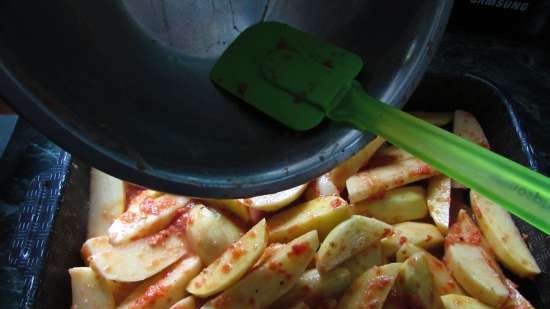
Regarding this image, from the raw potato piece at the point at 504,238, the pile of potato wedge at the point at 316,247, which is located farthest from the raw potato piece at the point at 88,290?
the raw potato piece at the point at 504,238

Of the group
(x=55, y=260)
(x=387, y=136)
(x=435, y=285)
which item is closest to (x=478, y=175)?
(x=387, y=136)

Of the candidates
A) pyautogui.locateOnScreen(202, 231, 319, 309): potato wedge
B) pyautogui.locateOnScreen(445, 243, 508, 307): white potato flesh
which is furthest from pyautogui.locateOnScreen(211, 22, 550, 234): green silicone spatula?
pyautogui.locateOnScreen(445, 243, 508, 307): white potato flesh

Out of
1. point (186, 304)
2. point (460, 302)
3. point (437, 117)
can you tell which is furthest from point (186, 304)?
point (437, 117)

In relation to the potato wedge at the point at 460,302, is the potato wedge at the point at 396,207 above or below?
above

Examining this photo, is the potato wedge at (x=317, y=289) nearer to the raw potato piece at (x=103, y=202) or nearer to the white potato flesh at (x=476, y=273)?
the white potato flesh at (x=476, y=273)

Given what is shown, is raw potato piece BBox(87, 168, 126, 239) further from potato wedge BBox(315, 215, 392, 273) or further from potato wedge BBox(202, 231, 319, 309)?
potato wedge BBox(315, 215, 392, 273)

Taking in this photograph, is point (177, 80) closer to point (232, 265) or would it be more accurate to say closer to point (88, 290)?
point (232, 265)
